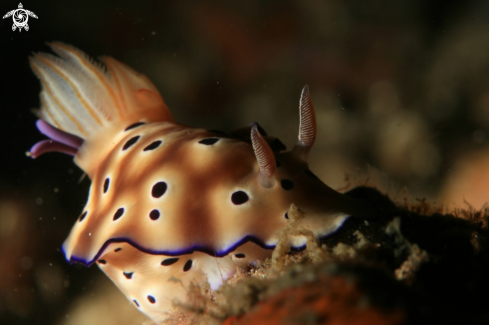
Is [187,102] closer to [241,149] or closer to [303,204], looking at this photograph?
[241,149]

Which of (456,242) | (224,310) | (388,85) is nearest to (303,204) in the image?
(224,310)

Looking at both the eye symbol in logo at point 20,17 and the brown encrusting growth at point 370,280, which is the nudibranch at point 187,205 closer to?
the brown encrusting growth at point 370,280

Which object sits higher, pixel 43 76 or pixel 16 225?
pixel 43 76

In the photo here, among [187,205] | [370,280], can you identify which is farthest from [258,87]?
[370,280]

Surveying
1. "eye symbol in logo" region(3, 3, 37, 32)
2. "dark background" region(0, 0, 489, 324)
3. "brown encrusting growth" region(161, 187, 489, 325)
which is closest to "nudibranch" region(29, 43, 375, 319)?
"brown encrusting growth" region(161, 187, 489, 325)

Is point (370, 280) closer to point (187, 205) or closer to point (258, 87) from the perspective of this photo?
point (187, 205)
